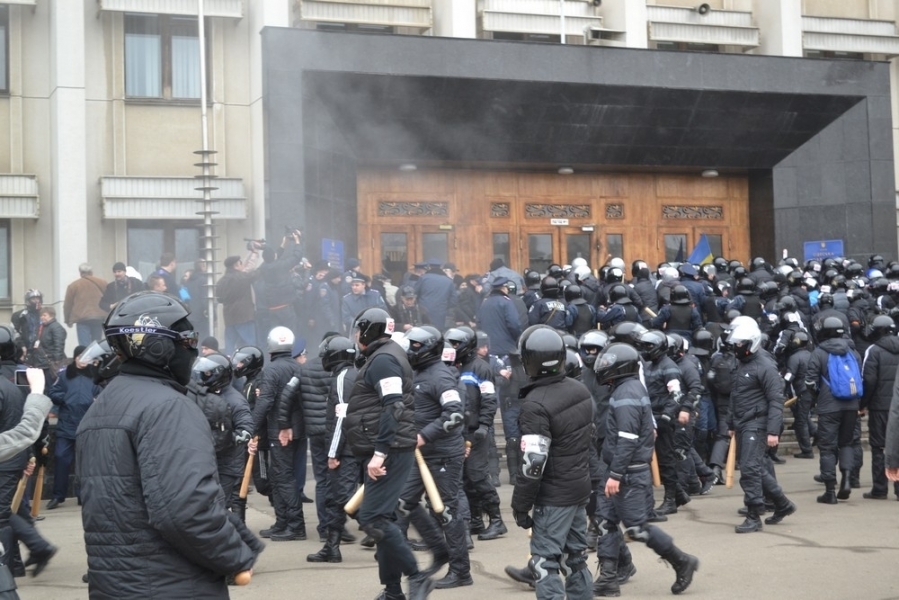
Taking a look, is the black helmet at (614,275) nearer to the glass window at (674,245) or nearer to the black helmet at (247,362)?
the black helmet at (247,362)

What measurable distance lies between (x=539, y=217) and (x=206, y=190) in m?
8.24

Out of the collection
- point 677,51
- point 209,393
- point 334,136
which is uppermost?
point 677,51

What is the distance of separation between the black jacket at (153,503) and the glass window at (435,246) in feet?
66.9

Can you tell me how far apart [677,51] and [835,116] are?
173 inches

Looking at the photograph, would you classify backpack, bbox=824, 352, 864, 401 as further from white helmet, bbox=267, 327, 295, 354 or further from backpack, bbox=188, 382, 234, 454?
backpack, bbox=188, 382, 234, 454

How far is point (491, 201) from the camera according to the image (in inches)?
972

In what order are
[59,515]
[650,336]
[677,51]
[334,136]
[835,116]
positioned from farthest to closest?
1. [835,116]
2. [677,51]
3. [334,136]
4. [59,515]
5. [650,336]

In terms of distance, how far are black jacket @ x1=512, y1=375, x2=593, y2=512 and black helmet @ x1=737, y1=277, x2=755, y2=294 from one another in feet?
37.8

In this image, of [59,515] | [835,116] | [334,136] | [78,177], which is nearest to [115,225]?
[78,177]

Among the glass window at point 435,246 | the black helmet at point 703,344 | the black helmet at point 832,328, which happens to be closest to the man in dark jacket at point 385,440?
the black helmet at point 832,328

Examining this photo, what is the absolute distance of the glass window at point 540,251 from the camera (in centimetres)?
2508

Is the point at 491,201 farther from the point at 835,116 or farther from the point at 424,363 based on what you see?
the point at 424,363

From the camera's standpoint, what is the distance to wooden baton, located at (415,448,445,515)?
25.6 feet

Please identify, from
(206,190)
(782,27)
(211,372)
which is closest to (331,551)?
(211,372)
